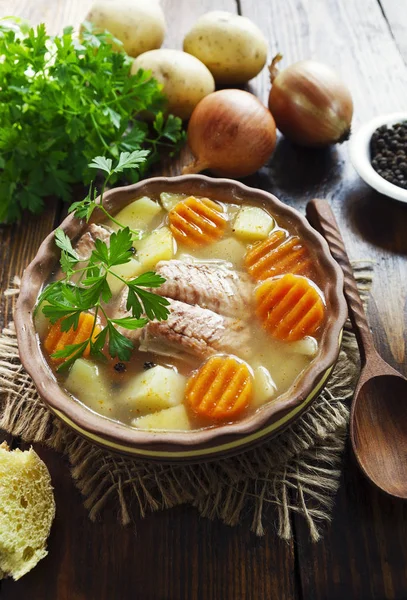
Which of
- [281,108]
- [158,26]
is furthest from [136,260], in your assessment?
[158,26]

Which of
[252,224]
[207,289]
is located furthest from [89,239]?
[252,224]

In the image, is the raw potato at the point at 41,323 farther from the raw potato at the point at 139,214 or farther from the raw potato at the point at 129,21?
the raw potato at the point at 129,21

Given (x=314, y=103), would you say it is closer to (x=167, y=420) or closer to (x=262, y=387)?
(x=262, y=387)

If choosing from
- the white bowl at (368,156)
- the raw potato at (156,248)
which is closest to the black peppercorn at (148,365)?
the raw potato at (156,248)

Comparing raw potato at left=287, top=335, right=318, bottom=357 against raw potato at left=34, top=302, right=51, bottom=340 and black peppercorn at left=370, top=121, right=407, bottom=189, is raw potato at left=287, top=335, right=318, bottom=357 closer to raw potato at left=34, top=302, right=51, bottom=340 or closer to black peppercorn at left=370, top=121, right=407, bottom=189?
raw potato at left=34, top=302, right=51, bottom=340

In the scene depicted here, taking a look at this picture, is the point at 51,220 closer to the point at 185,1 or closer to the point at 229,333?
the point at 229,333
